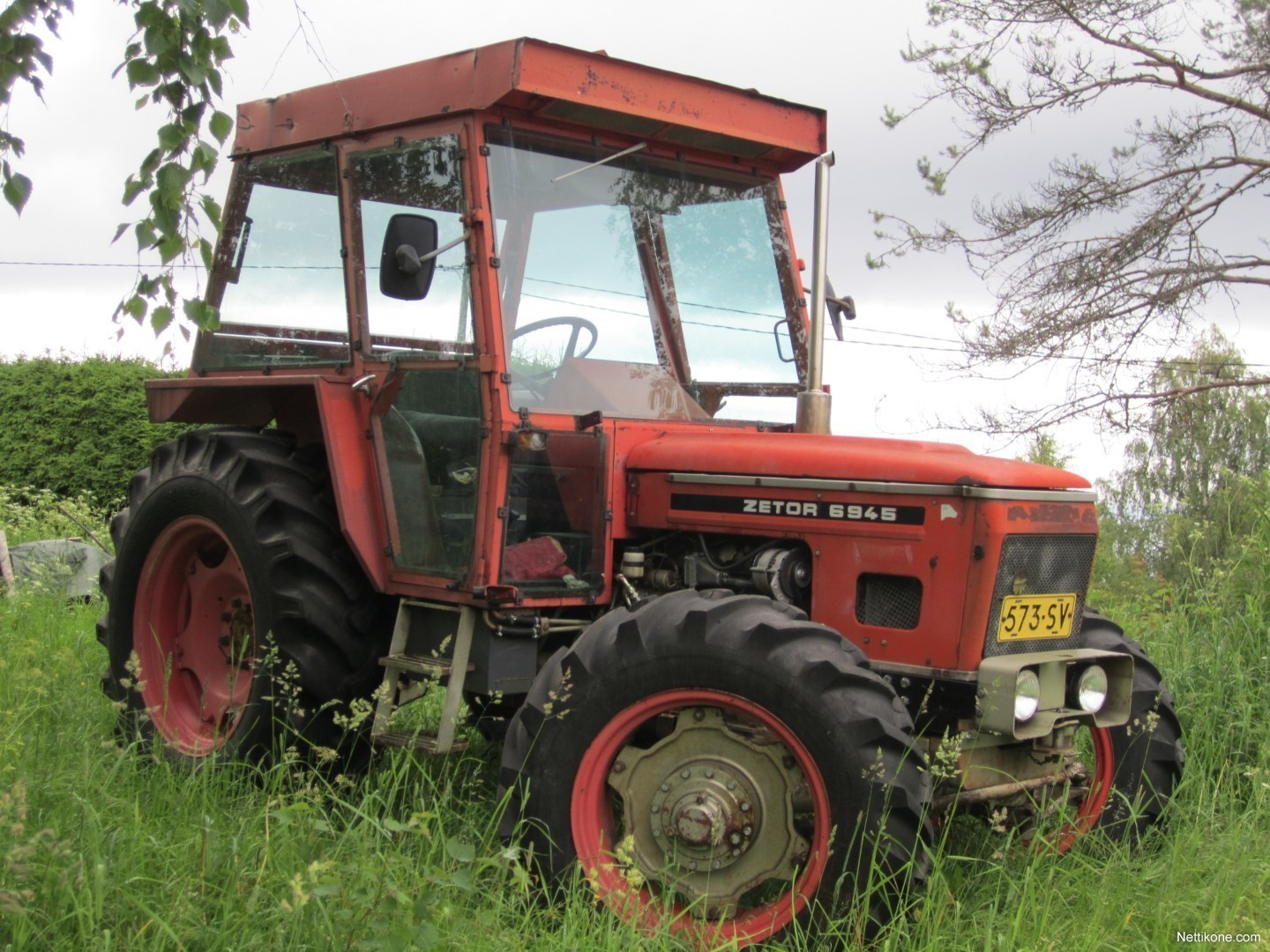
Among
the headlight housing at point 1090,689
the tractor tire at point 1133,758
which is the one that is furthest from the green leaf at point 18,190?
the tractor tire at point 1133,758

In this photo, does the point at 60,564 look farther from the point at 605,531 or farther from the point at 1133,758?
the point at 1133,758

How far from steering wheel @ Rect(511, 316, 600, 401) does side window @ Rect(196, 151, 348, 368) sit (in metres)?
0.76

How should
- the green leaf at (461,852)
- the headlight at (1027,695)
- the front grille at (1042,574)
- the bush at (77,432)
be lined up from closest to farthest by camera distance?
the green leaf at (461,852), the headlight at (1027,695), the front grille at (1042,574), the bush at (77,432)

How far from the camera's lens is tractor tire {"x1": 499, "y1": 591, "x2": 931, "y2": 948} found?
3383mm

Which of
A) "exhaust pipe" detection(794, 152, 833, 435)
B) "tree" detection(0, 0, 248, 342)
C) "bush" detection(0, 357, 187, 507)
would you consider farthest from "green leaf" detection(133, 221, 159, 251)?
"bush" detection(0, 357, 187, 507)

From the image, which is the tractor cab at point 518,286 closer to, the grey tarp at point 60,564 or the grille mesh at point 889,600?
the grille mesh at point 889,600

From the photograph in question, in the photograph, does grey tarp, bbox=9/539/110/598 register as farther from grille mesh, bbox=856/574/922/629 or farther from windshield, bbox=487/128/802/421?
grille mesh, bbox=856/574/922/629

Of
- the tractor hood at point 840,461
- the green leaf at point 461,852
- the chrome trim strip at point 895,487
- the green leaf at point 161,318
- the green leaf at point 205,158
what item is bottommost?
the green leaf at point 461,852

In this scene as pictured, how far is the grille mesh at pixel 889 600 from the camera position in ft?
12.9

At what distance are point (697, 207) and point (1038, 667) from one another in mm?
1973

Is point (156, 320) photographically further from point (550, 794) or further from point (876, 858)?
point (876, 858)

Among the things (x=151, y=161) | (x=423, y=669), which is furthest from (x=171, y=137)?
(x=423, y=669)

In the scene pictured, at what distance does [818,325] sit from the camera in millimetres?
4457

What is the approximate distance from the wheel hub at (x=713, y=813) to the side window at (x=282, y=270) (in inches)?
75.5
